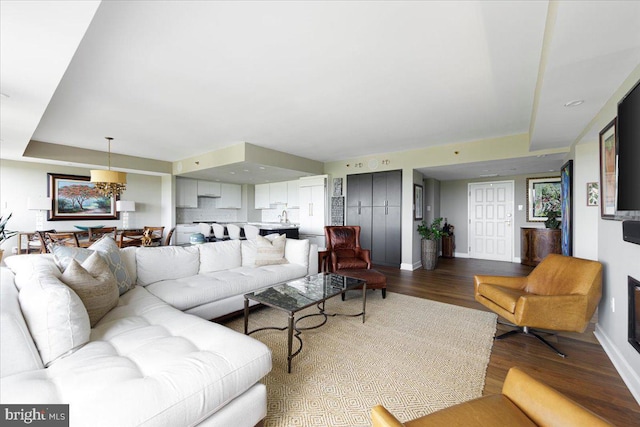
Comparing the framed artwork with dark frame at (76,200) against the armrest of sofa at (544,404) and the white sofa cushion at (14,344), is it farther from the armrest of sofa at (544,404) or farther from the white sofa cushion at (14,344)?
the armrest of sofa at (544,404)

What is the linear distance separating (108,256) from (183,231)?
5.13m

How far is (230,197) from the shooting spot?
8406mm

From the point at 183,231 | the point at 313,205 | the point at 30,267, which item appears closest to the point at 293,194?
the point at 313,205

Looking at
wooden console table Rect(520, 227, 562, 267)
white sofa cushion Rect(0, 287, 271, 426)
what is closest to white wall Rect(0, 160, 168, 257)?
white sofa cushion Rect(0, 287, 271, 426)

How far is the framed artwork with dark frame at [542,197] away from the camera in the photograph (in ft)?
19.6

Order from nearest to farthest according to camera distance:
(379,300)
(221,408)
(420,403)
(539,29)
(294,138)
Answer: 1. (221,408)
2. (420,403)
3. (539,29)
4. (379,300)
5. (294,138)

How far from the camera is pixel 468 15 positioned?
1775 millimetres

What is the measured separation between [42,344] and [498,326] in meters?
3.62

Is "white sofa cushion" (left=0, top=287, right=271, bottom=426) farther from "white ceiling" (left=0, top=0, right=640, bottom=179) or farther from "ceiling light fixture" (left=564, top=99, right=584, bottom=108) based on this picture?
"ceiling light fixture" (left=564, top=99, right=584, bottom=108)

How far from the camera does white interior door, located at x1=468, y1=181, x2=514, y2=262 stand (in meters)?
6.53

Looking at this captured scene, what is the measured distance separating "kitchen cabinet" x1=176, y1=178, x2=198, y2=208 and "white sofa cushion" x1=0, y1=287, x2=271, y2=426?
19.6ft

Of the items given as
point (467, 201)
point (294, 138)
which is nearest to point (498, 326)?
point (294, 138)

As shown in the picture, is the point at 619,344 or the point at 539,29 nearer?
the point at 539,29

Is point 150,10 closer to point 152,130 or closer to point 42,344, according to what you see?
point 42,344
